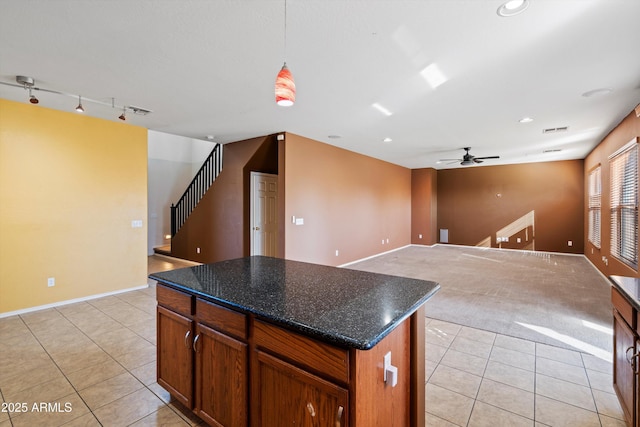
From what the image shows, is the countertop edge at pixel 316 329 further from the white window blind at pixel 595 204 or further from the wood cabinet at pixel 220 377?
the white window blind at pixel 595 204

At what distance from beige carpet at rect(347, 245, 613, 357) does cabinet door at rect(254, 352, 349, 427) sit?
2.82 m

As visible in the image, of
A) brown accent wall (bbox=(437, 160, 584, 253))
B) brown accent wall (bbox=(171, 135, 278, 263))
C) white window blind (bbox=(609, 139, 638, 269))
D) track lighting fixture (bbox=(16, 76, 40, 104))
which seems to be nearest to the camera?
track lighting fixture (bbox=(16, 76, 40, 104))

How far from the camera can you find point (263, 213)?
6.07m

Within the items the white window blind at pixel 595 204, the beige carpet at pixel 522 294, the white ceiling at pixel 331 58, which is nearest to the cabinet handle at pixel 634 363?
the beige carpet at pixel 522 294

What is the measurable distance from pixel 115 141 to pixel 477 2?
4.86 metres

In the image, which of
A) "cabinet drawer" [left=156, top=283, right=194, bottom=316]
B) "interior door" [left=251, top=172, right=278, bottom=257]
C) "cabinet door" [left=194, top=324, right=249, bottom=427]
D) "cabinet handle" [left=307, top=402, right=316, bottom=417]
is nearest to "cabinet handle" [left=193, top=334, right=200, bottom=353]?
"cabinet door" [left=194, top=324, right=249, bottom=427]

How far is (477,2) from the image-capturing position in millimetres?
1825

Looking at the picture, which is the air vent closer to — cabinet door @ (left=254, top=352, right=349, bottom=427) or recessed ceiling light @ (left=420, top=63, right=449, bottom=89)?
recessed ceiling light @ (left=420, top=63, right=449, bottom=89)

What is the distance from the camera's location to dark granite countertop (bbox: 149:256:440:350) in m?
1.14

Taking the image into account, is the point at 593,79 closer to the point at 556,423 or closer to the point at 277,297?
the point at 556,423

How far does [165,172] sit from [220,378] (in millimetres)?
8065

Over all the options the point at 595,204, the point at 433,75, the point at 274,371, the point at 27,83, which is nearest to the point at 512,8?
the point at 433,75

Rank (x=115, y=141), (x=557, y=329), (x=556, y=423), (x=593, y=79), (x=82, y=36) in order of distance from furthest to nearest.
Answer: (x=115, y=141) < (x=557, y=329) < (x=593, y=79) < (x=82, y=36) < (x=556, y=423)

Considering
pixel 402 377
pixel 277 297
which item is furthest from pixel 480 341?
pixel 277 297
